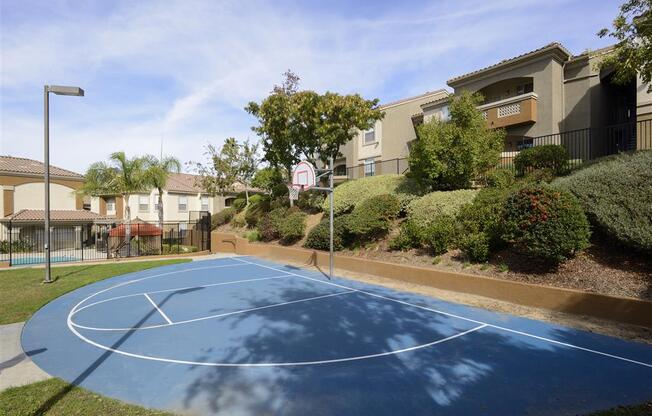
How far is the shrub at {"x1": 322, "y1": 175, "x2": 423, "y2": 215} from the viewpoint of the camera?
680 inches

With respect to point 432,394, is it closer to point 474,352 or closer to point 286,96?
point 474,352

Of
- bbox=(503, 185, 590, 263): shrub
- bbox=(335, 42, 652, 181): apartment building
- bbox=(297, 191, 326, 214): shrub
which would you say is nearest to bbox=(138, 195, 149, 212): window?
bbox=(297, 191, 326, 214): shrub

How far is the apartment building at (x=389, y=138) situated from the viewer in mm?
29953

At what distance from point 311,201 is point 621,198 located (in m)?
17.7

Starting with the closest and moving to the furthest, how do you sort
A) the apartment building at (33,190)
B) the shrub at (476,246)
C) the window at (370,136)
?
the shrub at (476,246), the apartment building at (33,190), the window at (370,136)

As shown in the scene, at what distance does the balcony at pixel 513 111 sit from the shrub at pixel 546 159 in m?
7.02

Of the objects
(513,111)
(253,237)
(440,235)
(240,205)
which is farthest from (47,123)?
(513,111)

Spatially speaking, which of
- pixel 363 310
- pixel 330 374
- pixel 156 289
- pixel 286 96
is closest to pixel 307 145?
pixel 286 96

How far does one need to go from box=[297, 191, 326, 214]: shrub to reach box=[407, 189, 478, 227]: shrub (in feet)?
29.8

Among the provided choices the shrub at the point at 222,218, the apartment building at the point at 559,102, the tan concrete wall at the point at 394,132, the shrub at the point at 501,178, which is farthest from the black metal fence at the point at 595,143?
the shrub at the point at 222,218

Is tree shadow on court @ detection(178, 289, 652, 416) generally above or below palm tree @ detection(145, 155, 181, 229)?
below

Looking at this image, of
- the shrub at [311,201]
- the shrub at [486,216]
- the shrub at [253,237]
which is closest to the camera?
the shrub at [486,216]

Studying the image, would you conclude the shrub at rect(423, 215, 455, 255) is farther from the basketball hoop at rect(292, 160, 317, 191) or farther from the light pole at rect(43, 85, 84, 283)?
the light pole at rect(43, 85, 84, 283)

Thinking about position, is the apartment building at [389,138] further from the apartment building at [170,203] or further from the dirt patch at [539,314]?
the dirt patch at [539,314]
